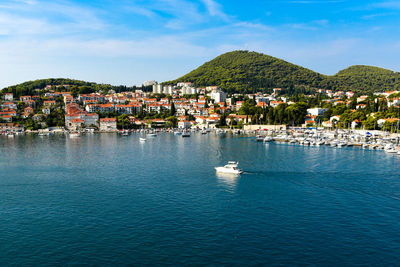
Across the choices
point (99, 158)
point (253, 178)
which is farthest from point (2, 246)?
point (99, 158)

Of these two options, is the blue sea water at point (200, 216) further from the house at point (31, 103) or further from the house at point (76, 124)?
the house at point (31, 103)

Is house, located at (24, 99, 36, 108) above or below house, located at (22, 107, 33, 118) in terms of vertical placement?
above

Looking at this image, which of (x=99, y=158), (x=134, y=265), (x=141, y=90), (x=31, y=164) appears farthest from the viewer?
(x=141, y=90)

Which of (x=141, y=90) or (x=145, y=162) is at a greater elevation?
(x=141, y=90)

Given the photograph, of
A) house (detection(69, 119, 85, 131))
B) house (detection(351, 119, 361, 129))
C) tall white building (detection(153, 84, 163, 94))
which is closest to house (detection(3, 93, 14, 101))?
house (detection(69, 119, 85, 131))

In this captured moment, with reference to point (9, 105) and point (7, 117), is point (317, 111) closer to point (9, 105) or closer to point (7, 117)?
point (7, 117)

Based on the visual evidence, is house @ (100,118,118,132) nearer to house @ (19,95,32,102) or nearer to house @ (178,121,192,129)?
house @ (178,121,192,129)

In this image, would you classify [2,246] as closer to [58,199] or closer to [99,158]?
[58,199]
